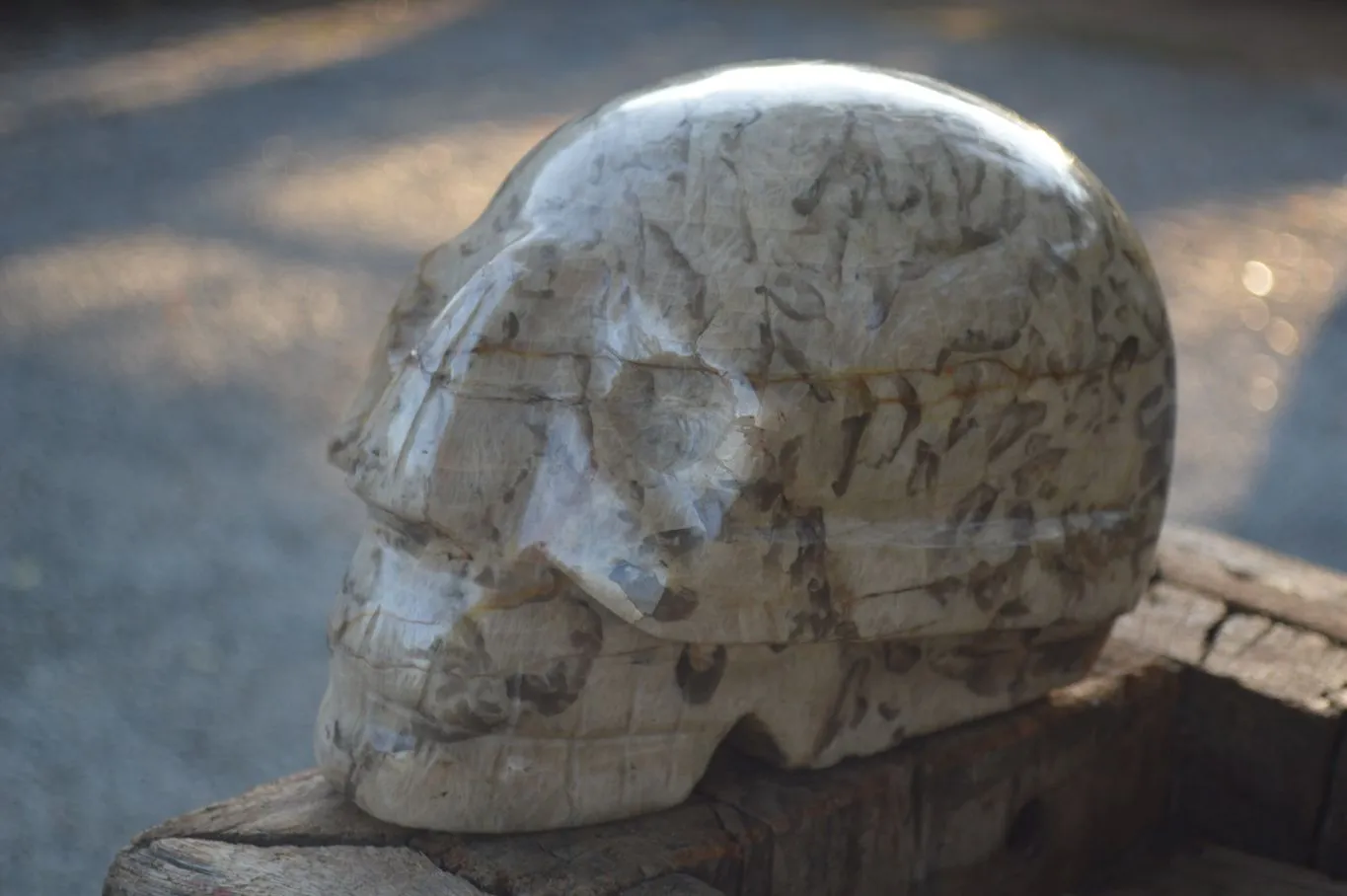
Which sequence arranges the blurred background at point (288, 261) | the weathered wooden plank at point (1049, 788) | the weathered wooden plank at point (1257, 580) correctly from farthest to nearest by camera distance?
the blurred background at point (288, 261) < the weathered wooden plank at point (1257, 580) < the weathered wooden plank at point (1049, 788)

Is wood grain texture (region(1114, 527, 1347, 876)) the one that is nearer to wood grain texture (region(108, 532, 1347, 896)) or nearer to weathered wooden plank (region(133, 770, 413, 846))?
wood grain texture (region(108, 532, 1347, 896))

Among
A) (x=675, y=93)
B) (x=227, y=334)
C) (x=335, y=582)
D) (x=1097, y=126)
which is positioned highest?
(x=675, y=93)

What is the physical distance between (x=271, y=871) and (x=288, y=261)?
3.03 m

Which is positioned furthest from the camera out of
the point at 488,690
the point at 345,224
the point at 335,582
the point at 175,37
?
the point at 175,37

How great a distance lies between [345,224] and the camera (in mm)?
4422

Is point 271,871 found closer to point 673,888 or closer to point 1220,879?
point 673,888

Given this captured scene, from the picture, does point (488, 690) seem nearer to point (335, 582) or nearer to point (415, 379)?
point (415, 379)

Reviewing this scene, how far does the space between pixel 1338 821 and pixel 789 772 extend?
669 millimetres

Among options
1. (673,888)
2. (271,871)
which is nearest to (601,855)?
(673,888)

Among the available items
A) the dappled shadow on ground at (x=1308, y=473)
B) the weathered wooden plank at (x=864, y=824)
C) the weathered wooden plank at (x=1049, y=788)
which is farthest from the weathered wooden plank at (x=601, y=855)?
the dappled shadow on ground at (x=1308, y=473)

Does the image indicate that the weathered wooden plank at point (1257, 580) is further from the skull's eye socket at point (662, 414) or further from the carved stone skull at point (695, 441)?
the skull's eye socket at point (662, 414)

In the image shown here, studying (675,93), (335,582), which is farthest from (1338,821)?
(335,582)

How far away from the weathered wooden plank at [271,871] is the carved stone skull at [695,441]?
0.05 m

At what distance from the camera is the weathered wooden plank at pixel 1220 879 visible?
5.57 feet
